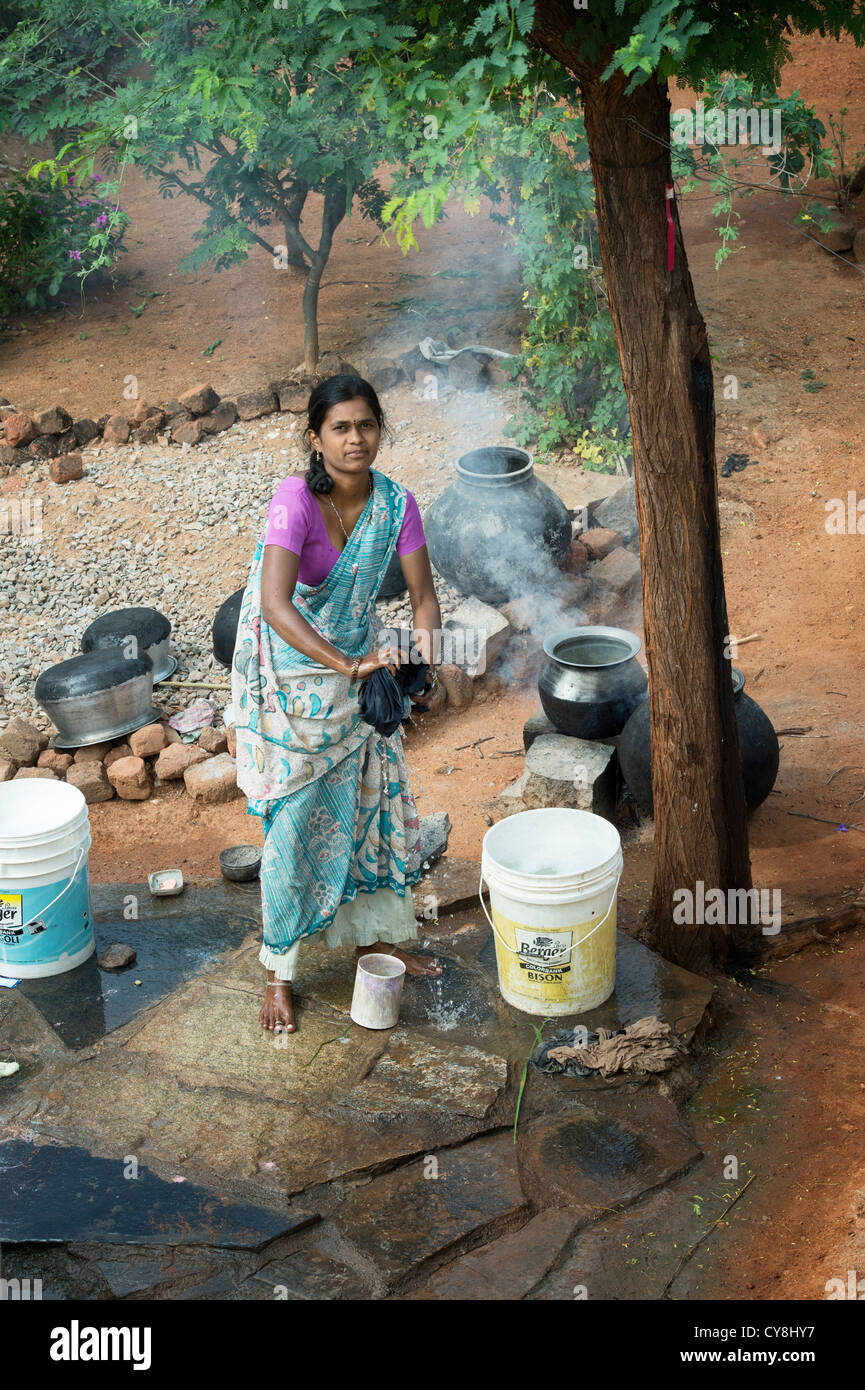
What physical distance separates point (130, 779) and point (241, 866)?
170 centimetres

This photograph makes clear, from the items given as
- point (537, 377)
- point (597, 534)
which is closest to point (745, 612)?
point (597, 534)

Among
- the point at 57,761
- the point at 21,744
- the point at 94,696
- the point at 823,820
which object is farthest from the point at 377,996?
the point at 21,744

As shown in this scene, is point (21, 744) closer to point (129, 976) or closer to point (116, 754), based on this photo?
point (116, 754)

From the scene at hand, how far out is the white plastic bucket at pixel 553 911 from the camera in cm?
373

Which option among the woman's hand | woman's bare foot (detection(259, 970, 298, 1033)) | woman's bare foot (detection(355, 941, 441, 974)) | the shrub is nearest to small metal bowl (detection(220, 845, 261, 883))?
woman's bare foot (detection(355, 941, 441, 974))

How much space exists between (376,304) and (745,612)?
17.8 ft

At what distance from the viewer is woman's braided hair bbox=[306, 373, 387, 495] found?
3.46 m

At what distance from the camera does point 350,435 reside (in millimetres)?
3465

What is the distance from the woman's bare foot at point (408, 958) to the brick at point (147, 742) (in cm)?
264

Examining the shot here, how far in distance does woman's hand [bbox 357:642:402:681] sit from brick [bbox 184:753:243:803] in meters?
2.87

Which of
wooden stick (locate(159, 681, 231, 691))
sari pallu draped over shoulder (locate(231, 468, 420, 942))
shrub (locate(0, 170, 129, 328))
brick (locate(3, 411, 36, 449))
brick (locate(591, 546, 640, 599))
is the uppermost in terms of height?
shrub (locate(0, 170, 129, 328))

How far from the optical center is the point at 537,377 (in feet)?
29.7

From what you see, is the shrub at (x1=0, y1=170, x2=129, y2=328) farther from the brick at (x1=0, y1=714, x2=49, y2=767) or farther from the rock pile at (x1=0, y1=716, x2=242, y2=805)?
the rock pile at (x1=0, y1=716, x2=242, y2=805)

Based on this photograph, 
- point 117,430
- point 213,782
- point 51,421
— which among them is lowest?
point 213,782
